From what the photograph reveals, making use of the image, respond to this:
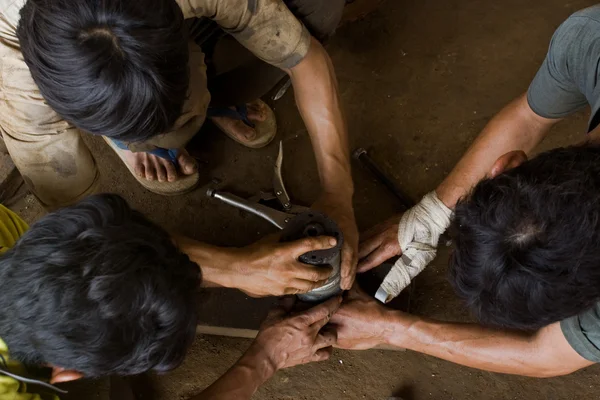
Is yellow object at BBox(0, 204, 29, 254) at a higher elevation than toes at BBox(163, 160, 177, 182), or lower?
higher

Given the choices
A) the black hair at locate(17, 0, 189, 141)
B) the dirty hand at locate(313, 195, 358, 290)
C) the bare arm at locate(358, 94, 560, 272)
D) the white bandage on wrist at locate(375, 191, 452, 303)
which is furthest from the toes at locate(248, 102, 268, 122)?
the black hair at locate(17, 0, 189, 141)

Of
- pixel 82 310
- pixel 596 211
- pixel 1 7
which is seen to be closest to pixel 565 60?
pixel 596 211

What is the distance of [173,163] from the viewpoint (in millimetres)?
2156

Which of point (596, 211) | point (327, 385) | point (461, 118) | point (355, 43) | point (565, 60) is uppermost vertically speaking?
point (565, 60)

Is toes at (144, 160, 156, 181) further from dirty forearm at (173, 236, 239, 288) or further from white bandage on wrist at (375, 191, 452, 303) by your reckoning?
white bandage on wrist at (375, 191, 452, 303)

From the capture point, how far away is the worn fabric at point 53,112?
4.58ft

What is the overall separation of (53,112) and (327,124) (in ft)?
2.89

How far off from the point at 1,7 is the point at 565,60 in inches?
60.5

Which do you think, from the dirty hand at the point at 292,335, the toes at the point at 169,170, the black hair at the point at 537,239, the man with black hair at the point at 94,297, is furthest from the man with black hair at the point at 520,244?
the toes at the point at 169,170

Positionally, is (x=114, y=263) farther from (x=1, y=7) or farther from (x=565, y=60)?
(x=565, y=60)

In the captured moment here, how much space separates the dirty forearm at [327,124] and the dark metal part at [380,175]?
1.21 ft

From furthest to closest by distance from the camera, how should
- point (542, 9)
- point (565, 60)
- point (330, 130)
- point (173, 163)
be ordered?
point (542, 9) < point (173, 163) < point (330, 130) < point (565, 60)

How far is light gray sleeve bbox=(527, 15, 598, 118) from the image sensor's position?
139 centimetres

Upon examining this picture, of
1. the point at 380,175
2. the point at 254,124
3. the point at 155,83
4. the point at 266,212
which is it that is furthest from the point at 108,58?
the point at 380,175
